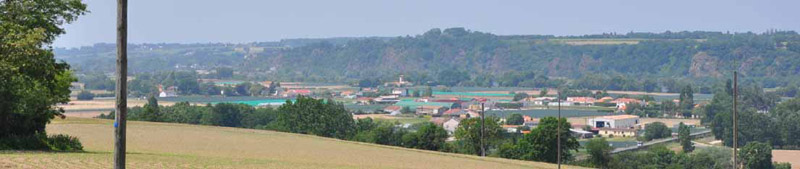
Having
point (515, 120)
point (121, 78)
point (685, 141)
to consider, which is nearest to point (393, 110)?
point (515, 120)

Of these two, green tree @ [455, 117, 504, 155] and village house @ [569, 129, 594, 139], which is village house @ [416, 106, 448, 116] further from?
green tree @ [455, 117, 504, 155]

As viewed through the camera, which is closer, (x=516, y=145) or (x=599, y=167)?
(x=599, y=167)

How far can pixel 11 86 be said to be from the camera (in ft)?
129

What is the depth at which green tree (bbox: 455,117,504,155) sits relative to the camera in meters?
85.9

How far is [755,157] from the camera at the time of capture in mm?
93625

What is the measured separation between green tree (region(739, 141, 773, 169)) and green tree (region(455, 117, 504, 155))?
2067cm

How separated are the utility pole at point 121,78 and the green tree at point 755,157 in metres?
78.3

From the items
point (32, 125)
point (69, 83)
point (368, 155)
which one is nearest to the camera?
point (32, 125)

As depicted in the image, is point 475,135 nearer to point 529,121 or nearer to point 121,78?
point 529,121

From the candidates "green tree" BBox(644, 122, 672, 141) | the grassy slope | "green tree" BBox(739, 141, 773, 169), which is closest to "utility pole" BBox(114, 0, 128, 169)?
the grassy slope

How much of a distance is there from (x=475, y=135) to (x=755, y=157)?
78.3 ft

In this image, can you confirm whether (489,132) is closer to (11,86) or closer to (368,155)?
(368,155)

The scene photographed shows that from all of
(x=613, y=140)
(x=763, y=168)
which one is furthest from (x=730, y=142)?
(x=763, y=168)

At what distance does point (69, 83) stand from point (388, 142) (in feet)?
158
